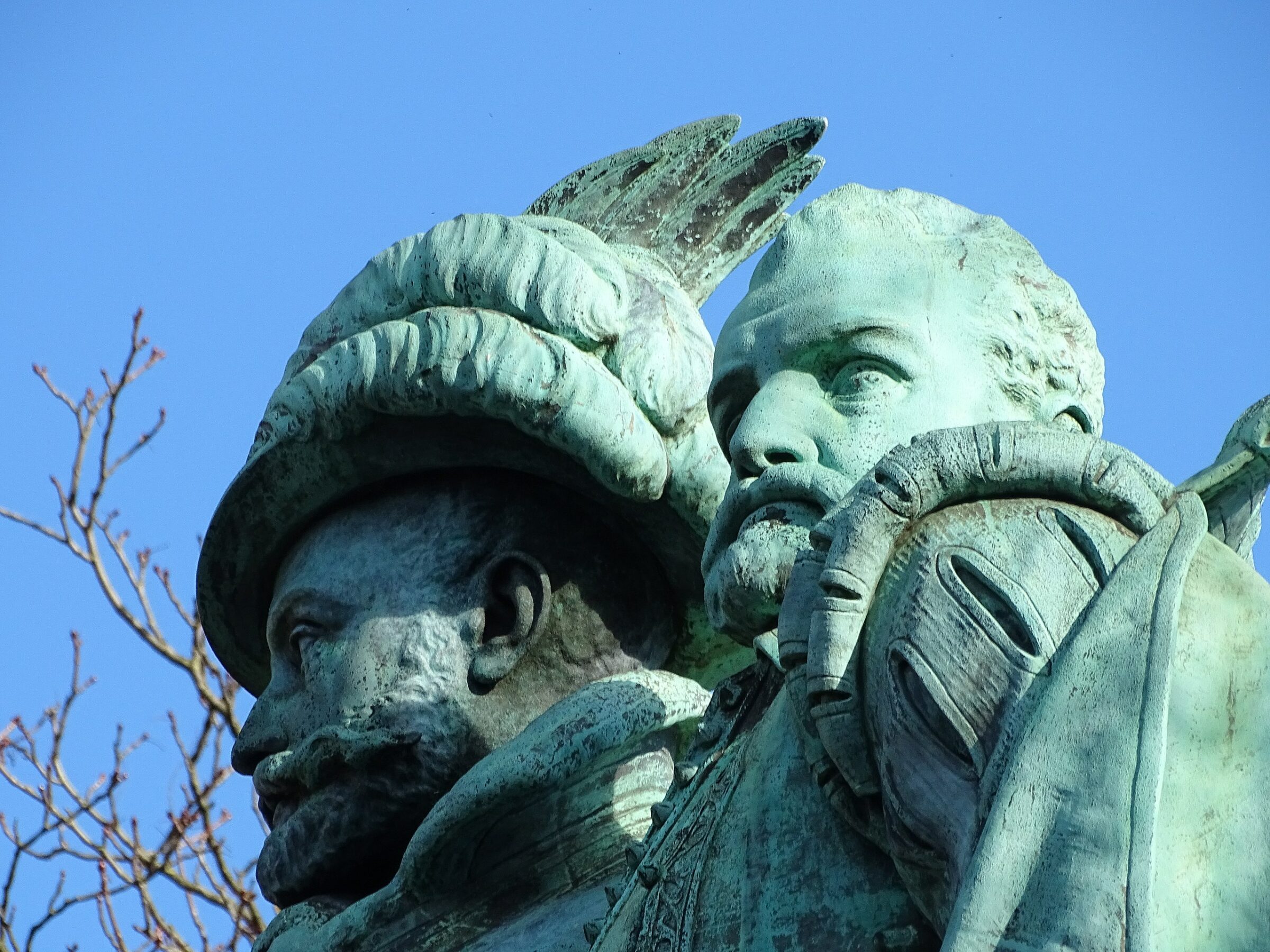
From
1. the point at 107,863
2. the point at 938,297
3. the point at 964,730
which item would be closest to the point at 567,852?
the point at 938,297

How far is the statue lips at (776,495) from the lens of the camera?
309cm

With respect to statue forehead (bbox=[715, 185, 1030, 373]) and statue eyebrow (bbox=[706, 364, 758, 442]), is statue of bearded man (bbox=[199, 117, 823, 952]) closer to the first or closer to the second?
statue eyebrow (bbox=[706, 364, 758, 442])

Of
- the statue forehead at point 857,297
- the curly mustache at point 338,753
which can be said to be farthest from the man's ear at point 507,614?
the statue forehead at point 857,297

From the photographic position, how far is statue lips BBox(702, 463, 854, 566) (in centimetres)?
309

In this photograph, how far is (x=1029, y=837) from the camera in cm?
245

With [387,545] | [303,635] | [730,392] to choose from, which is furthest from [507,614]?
[730,392]

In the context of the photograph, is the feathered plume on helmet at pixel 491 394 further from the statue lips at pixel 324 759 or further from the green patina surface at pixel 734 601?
the statue lips at pixel 324 759

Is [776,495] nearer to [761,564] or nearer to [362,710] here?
[761,564]

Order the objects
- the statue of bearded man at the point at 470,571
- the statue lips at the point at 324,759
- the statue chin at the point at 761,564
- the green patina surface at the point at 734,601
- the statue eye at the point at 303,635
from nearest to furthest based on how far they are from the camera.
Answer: the green patina surface at the point at 734,601, the statue chin at the point at 761,564, the statue of bearded man at the point at 470,571, the statue lips at the point at 324,759, the statue eye at the point at 303,635

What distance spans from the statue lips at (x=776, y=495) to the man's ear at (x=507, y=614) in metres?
1.19

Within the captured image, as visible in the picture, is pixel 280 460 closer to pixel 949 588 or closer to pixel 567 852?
pixel 567 852

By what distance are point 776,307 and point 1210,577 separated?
2.71 feet

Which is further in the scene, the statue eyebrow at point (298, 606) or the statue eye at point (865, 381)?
the statue eyebrow at point (298, 606)

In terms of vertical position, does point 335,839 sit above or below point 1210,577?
above
